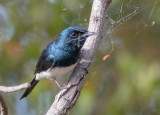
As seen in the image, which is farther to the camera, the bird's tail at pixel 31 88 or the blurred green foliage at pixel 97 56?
the bird's tail at pixel 31 88

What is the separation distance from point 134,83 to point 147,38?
512mm

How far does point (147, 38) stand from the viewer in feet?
12.7

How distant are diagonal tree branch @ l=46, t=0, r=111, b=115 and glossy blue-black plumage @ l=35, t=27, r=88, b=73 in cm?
15

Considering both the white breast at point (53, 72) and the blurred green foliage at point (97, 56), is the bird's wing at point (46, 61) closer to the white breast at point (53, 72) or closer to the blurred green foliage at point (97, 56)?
the white breast at point (53, 72)

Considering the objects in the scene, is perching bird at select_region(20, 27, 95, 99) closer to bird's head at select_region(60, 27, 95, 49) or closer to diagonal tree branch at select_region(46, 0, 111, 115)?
bird's head at select_region(60, 27, 95, 49)

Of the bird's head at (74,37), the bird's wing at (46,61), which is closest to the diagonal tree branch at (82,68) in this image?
the bird's head at (74,37)

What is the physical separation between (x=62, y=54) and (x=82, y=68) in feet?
1.73

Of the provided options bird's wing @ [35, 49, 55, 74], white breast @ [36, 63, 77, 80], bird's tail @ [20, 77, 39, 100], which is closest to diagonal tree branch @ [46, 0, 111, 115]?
white breast @ [36, 63, 77, 80]

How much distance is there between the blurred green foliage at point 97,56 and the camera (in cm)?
373

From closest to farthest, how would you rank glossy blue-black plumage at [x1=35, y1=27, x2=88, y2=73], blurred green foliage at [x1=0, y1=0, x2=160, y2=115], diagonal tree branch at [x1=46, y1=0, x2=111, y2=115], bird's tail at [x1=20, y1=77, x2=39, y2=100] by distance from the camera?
diagonal tree branch at [x1=46, y1=0, x2=111, y2=115] < glossy blue-black plumage at [x1=35, y1=27, x2=88, y2=73] < blurred green foliage at [x1=0, y1=0, x2=160, y2=115] < bird's tail at [x1=20, y1=77, x2=39, y2=100]

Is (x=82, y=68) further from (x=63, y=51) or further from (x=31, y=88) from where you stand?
(x=31, y=88)

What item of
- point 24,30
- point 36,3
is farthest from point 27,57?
point 36,3

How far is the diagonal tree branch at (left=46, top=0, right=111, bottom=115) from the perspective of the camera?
284cm

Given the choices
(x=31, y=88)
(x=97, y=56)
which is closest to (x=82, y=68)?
(x=97, y=56)
